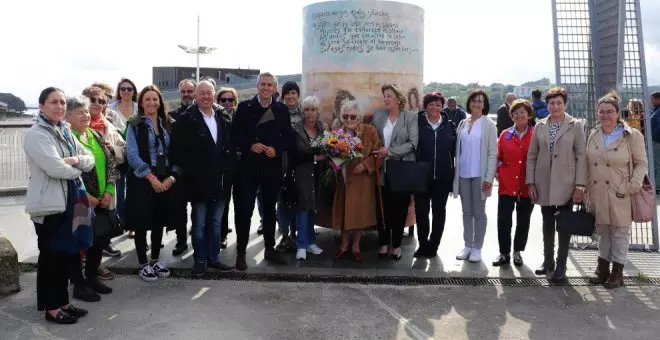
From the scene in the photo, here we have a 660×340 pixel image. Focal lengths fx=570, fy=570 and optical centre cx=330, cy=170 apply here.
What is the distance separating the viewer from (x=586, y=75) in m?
6.90

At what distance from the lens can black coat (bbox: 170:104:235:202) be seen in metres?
5.53

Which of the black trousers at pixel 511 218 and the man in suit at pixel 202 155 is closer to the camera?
the man in suit at pixel 202 155

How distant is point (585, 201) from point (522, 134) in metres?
0.94

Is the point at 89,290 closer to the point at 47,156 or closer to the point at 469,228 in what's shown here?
the point at 47,156

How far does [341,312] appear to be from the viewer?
468 centimetres

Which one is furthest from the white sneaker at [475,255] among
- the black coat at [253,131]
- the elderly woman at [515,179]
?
the black coat at [253,131]

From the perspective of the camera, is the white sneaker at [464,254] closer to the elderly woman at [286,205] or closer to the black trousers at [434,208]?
the black trousers at [434,208]

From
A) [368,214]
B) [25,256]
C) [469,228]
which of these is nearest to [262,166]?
[368,214]

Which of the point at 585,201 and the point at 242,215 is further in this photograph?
the point at 242,215

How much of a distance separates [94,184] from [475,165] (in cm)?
375

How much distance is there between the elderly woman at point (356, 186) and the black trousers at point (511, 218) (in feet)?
4.47

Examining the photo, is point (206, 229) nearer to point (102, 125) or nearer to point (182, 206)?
point (182, 206)

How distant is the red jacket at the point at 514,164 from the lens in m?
5.90

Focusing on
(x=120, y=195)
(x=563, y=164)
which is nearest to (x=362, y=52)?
(x=563, y=164)
